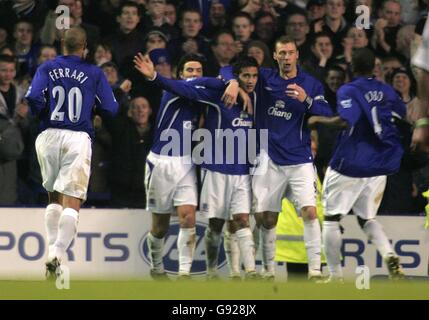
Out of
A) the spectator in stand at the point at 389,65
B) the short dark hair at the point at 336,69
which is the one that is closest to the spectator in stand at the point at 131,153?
the short dark hair at the point at 336,69

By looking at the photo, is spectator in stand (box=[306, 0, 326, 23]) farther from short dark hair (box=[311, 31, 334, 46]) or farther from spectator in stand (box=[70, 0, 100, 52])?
spectator in stand (box=[70, 0, 100, 52])

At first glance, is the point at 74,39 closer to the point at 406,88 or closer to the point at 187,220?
the point at 187,220

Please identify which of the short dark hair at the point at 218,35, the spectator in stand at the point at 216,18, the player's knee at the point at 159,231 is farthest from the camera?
the spectator in stand at the point at 216,18

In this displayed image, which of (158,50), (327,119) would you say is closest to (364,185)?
(327,119)

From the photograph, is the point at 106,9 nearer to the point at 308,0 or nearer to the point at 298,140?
the point at 308,0

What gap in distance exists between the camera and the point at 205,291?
873cm

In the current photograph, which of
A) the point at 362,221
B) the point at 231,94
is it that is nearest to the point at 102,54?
the point at 231,94

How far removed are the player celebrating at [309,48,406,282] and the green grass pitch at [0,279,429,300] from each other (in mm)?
983

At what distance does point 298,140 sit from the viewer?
33.9 feet

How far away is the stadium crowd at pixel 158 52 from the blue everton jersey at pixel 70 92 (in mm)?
885

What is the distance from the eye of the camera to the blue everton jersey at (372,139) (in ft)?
33.4

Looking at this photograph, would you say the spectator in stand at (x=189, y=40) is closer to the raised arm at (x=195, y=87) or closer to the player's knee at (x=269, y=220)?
the raised arm at (x=195, y=87)
